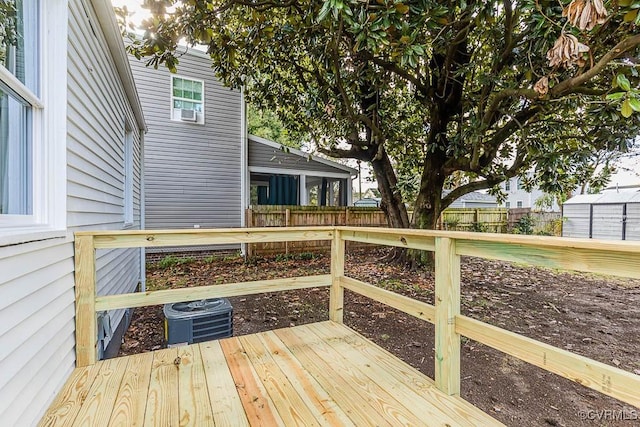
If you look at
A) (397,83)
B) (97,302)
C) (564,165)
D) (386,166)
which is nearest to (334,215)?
(386,166)

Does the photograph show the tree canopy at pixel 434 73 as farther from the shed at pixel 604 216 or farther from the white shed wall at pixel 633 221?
the shed at pixel 604 216

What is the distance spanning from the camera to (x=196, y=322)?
9.40 feet

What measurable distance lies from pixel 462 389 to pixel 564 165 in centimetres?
437

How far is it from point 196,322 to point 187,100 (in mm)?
7276

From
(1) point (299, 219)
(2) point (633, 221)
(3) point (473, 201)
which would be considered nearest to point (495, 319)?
(1) point (299, 219)

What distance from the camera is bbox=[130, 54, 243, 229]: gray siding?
26.1ft

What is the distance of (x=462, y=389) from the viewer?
2.52m

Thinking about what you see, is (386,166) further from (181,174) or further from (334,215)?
(181,174)

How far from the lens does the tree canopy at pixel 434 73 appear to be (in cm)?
280

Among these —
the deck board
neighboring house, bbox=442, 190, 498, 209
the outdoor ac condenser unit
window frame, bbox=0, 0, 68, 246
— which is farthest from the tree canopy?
neighboring house, bbox=442, 190, 498, 209

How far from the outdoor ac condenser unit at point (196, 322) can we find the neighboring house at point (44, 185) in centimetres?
53

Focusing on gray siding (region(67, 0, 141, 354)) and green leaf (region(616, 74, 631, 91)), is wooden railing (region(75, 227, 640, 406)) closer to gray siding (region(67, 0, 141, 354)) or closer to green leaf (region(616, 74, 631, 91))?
gray siding (region(67, 0, 141, 354))

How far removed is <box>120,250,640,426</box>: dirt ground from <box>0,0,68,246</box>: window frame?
214 cm

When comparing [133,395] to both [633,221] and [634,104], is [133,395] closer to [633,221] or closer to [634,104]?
[634,104]
